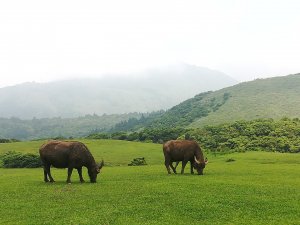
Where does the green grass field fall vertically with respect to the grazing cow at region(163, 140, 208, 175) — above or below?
below

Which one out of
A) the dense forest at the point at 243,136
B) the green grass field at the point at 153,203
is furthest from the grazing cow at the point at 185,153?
the dense forest at the point at 243,136

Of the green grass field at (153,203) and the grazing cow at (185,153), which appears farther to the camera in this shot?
the grazing cow at (185,153)

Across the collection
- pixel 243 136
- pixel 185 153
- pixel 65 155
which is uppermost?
pixel 65 155

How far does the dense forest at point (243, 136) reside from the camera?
89938 mm

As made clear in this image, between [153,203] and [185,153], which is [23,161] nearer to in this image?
[185,153]

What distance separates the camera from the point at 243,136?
332ft

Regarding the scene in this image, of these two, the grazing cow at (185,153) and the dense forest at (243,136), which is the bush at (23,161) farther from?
the dense forest at (243,136)

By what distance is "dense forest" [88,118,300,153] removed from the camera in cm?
8994

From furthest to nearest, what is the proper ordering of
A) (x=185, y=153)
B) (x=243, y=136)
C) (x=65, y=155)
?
(x=243, y=136) < (x=185, y=153) < (x=65, y=155)

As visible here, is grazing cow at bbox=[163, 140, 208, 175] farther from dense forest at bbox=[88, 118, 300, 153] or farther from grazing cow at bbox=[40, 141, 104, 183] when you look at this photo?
dense forest at bbox=[88, 118, 300, 153]

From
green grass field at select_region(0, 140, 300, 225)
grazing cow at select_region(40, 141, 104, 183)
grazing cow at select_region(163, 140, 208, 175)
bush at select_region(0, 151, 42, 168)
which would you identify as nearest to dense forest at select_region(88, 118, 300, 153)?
bush at select_region(0, 151, 42, 168)

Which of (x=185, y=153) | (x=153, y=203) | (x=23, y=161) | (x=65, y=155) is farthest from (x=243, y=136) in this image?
(x=153, y=203)

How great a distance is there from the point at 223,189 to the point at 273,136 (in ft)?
259

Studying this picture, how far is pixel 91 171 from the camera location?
31391mm
